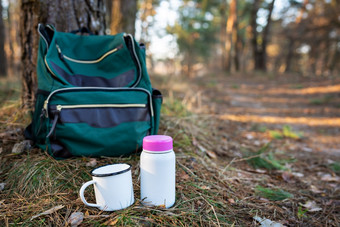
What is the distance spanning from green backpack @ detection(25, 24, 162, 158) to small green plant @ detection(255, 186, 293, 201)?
88 centimetres

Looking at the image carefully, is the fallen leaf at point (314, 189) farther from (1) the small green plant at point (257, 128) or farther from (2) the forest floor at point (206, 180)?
(1) the small green plant at point (257, 128)

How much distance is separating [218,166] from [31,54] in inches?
75.5

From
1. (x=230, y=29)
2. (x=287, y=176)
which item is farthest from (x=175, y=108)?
(x=230, y=29)

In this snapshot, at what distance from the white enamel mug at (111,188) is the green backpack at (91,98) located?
42cm

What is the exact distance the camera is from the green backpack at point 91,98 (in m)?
1.48

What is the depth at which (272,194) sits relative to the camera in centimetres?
161

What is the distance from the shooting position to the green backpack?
148 cm

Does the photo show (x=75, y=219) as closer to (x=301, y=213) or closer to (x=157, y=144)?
(x=157, y=144)

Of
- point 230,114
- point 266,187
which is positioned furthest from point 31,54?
point 230,114

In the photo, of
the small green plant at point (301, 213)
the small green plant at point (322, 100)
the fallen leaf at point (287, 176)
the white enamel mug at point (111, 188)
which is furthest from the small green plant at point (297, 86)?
the white enamel mug at point (111, 188)

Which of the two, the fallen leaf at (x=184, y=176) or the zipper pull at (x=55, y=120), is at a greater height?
the zipper pull at (x=55, y=120)

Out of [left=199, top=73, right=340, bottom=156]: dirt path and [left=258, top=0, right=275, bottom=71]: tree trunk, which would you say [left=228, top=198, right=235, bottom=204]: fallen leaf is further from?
[left=258, top=0, right=275, bottom=71]: tree trunk

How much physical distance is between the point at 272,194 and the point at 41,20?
2.30m

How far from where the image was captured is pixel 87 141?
1.51 m
